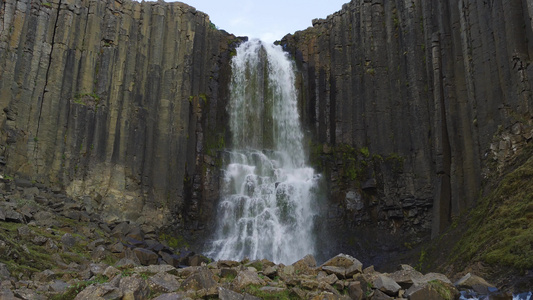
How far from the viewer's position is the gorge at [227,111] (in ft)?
85.9

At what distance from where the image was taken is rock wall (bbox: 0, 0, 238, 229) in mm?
29703

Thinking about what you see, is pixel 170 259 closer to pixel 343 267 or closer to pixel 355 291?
pixel 343 267

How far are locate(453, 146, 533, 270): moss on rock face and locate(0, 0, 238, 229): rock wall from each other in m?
16.6

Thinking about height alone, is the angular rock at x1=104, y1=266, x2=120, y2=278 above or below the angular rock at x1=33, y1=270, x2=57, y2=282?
above

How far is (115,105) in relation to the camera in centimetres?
3269

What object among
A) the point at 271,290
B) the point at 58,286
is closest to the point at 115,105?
the point at 58,286

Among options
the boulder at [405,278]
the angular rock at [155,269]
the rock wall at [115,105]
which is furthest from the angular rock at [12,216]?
the boulder at [405,278]

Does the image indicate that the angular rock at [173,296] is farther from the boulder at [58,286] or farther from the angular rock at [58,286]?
the angular rock at [58,286]

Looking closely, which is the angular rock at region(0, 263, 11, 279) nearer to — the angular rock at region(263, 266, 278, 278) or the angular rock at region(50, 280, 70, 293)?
the angular rock at region(50, 280, 70, 293)

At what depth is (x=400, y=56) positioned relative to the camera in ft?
108

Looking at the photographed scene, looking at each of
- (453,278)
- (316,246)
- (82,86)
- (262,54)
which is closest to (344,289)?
(453,278)

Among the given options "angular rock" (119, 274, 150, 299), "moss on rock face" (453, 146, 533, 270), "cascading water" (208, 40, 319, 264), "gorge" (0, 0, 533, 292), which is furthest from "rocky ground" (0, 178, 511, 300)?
"cascading water" (208, 40, 319, 264)

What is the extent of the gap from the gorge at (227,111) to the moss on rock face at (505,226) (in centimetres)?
332

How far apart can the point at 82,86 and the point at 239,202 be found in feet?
38.8
